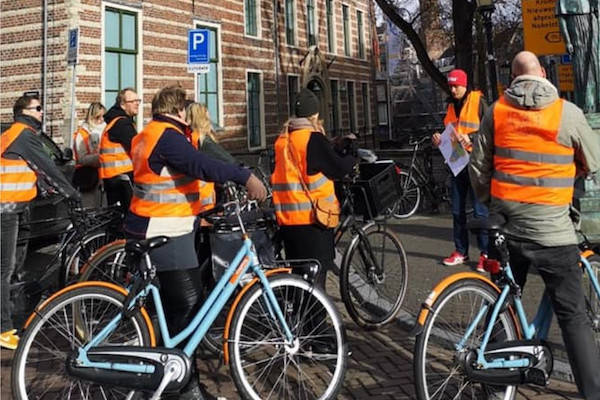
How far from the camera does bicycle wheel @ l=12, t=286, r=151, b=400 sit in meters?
3.17

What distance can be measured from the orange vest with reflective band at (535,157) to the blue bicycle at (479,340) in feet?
0.96

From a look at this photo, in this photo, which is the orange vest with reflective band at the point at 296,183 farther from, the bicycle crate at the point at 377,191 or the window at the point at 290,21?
the window at the point at 290,21

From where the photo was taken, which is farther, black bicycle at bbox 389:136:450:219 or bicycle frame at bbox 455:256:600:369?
black bicycle at bbox 389:136:450:219

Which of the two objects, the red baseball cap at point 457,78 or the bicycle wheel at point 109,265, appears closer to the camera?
the bicycle wheel at point 109,265

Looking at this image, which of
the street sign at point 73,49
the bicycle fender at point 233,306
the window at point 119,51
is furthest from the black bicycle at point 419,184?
the window at point 119,51

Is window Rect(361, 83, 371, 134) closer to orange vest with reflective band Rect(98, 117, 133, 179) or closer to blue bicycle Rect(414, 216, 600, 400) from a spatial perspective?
orange vest with reflective band Rect(98, 117, 133, 179)

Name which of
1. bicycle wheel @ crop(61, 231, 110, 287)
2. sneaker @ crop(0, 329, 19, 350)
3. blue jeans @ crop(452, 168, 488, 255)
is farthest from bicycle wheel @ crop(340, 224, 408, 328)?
sneaker @ crop(0, 329, 19, 350)

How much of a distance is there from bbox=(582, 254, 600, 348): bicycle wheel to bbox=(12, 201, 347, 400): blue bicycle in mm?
1606

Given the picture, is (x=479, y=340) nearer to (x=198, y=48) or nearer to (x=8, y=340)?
(x=8, y=340)

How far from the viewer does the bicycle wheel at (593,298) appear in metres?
3.64

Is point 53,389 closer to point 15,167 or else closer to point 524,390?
point 15,167

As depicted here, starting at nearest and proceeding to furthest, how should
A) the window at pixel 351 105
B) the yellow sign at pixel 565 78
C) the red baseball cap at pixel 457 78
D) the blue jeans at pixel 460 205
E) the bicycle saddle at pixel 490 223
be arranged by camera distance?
the bicycle saddle at pixel 490 223
the red baseball cap at pixel 457 78
the blue jeans at pixel 460 205
the yellow sign at pixel 565 78
the window at pixel 351 105

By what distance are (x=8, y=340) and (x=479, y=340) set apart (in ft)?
12.5

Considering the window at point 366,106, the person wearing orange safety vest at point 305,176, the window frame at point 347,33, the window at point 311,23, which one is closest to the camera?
the person wearing orange safety vest at point 305,176
